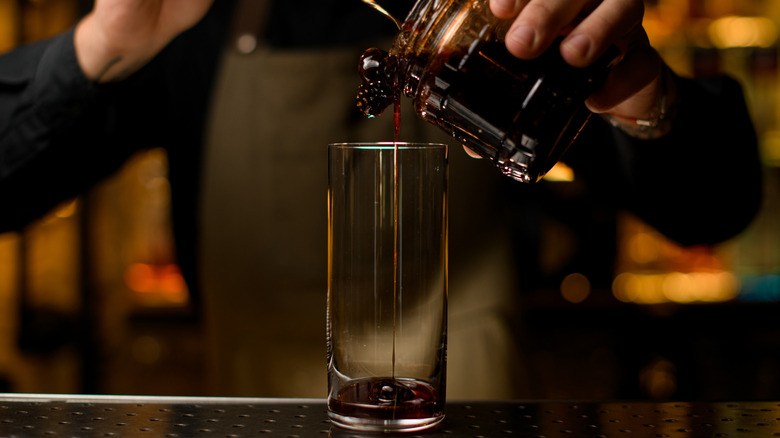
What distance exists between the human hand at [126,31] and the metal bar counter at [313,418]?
516 millimetres

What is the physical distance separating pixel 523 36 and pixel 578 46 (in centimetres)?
5

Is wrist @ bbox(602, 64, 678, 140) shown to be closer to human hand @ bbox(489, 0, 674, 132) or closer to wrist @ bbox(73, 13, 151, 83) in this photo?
human hand @ bbox(489, 0, 674, 132)

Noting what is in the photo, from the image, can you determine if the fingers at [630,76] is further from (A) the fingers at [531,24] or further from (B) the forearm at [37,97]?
(B) the forearm at [37,97]

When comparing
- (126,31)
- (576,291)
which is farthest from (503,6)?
(576,291)

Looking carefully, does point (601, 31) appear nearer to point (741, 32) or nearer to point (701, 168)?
point (701, 168)

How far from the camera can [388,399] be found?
0.60m

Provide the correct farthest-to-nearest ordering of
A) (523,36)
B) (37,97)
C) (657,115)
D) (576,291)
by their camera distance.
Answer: (576,291) → (37,97) → (657,115) → (523,36)

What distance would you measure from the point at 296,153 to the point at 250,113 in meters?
0.12

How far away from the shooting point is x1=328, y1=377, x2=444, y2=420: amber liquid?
1.97 feet

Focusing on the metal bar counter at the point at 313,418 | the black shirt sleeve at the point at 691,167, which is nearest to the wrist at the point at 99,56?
the metal bar counter at the point at 313,418

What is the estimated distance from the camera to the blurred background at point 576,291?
218 cm

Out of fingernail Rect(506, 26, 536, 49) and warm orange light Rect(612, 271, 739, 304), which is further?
warm orange light Rect(612, 271, 739, 304)

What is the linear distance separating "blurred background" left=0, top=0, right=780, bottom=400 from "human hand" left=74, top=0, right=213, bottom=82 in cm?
117

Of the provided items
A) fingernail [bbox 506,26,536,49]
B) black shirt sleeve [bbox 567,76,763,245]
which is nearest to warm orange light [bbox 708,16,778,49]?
black shirt sleeve [bbox 567,76,763,245]
